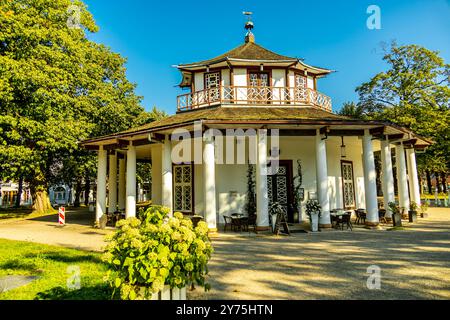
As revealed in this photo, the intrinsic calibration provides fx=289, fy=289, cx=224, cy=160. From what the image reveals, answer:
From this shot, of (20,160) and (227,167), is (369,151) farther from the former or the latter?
(20,160)

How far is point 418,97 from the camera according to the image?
1009 inches

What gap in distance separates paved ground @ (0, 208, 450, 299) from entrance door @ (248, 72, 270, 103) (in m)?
7.29

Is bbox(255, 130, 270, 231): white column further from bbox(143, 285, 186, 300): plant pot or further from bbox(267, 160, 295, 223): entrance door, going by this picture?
bbox(143, 285, 186, 300): plant pot

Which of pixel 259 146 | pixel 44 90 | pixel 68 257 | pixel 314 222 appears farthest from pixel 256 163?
pixel 44 90

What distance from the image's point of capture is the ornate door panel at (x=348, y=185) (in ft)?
51.7

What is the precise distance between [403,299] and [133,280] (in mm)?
3955

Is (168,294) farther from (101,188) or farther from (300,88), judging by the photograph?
(300,88)

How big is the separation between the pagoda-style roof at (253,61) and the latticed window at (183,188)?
558 cm

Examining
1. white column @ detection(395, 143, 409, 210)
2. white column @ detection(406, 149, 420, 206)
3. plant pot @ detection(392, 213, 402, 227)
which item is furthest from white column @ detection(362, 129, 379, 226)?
white column @ detection(406, 149, 420, 206)

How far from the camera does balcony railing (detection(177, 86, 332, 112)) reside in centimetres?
1470

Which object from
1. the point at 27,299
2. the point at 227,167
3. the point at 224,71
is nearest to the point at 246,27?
the point at 224,71

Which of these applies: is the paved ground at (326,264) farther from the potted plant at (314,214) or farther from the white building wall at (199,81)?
the white building wall at (199,81)

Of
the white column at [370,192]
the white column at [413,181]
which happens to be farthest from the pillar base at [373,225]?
the white column at [413,181]

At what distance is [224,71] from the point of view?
617 inches
